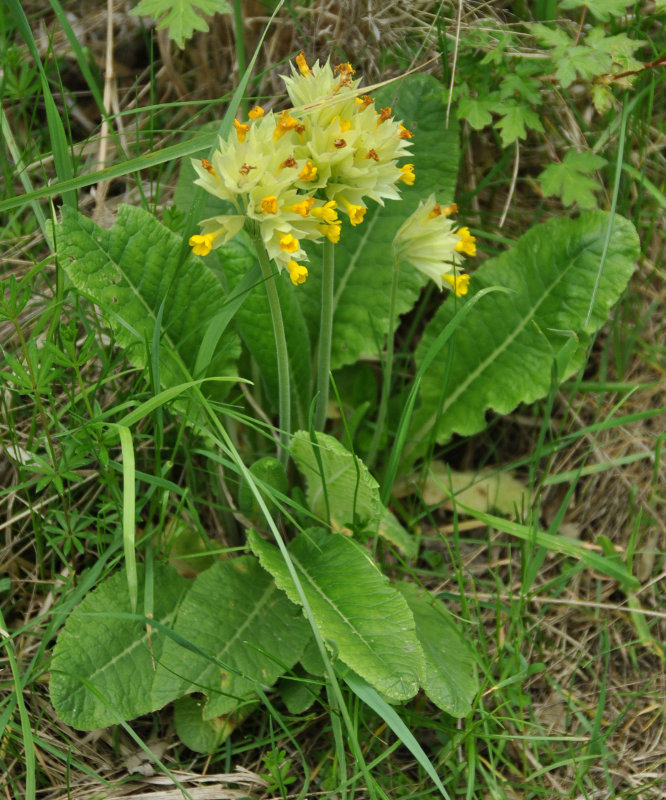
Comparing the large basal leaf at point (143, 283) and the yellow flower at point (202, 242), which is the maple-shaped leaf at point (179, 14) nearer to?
the large basal leaf at point (143, 283)

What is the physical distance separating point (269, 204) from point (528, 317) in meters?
1.31

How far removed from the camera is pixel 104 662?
2.37m

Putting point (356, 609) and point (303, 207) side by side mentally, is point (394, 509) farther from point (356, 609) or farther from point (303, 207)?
point (303, 207)

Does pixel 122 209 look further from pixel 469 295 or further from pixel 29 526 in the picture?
pixel 469 295

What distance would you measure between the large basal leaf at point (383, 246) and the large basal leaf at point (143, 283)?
45cm

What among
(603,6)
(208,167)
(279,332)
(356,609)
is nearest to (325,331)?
(279,332)

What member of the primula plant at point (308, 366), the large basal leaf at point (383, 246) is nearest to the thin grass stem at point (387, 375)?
the primula plant at point (308, 366)

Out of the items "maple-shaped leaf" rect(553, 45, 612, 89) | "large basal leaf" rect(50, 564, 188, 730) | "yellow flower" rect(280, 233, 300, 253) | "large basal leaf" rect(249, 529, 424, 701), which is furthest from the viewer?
"maple-shaped leaf" rect(553, 45, 612, 89)

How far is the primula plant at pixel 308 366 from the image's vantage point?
2.15 meters

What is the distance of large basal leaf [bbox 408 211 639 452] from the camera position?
290cm

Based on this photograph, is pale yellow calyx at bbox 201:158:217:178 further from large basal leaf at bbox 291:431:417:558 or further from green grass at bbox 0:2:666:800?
large basal leaf at bbox 291:431:417:558

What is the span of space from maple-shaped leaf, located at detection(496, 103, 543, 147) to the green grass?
0.71 feet

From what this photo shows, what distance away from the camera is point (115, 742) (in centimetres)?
242

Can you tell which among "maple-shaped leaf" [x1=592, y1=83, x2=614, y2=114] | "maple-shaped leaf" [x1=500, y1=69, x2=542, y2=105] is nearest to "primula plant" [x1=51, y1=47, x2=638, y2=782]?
"maple-shaped leaf" [x1=500, y1=69, x2=542, y2=105]
